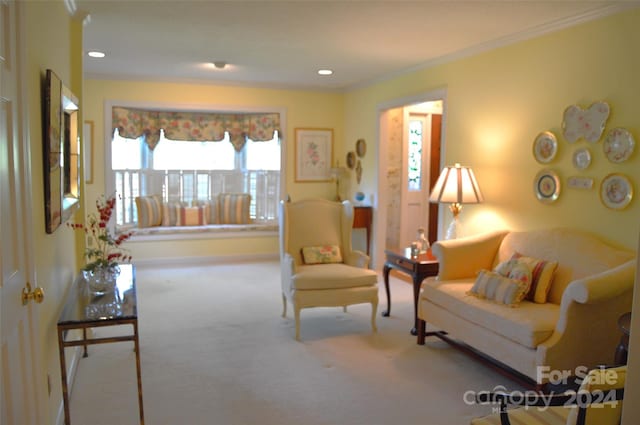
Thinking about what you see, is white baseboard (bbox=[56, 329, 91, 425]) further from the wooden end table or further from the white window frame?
the white window frame

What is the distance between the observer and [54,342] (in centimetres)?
255

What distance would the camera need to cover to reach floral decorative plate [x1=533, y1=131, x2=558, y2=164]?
369 centimetres

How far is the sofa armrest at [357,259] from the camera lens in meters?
4.24

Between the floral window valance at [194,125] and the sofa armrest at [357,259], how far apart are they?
10.1 feet

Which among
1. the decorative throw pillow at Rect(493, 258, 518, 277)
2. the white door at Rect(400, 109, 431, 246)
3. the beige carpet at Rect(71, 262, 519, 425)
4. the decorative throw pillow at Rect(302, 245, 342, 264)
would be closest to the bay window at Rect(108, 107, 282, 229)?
the white door at Rect(400, 109, 431, 246)

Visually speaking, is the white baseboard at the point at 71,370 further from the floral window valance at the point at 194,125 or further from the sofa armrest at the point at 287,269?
the floral window valance at the point at 194,125

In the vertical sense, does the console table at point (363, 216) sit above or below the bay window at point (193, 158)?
below

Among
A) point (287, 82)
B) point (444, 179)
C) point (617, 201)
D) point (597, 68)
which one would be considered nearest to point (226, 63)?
point (287, 82)

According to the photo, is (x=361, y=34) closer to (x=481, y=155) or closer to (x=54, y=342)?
(x=481, y=155)

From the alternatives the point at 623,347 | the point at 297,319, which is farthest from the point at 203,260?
the point at 623,347

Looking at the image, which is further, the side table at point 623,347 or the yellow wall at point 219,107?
the yellow wall at point 219,107

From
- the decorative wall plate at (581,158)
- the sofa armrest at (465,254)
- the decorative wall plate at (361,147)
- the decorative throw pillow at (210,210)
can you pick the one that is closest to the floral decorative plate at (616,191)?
the decorative wall plate at (581,158)

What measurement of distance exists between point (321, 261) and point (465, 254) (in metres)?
1.22

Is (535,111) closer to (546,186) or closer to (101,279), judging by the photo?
(546,186)
